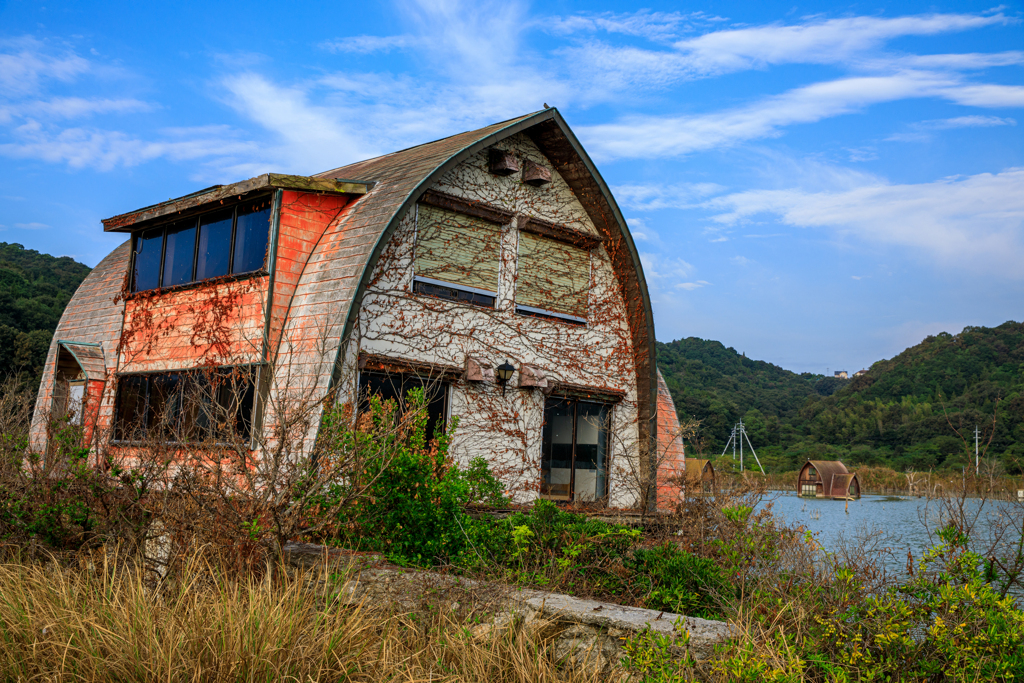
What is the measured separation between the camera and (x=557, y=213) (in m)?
12.2

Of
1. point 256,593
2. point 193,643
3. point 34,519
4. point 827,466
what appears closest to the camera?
point 193,643

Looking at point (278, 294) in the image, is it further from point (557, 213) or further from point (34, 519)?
point (557, 213)

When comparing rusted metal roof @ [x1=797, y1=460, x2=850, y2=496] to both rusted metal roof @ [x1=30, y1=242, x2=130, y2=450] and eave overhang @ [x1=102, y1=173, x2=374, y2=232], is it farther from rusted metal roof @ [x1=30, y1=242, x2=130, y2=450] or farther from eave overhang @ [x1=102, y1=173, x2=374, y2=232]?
rusted metal roof @ [x1=30, y1=242, x2=130, y2=450]

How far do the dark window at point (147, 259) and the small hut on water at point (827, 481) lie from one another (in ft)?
81.5

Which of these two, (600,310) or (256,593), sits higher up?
(600,310)

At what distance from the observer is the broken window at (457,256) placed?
34.7 feet

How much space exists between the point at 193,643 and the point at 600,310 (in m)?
9.19

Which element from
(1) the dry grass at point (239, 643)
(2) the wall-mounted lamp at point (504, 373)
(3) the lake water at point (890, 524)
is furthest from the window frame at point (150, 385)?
(3) the lake water at point (890, 524)

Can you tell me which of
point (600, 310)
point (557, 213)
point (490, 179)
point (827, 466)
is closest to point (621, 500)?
point (600, 310)

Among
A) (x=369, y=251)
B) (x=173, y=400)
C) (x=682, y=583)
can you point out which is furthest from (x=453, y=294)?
(x=682, y=583)

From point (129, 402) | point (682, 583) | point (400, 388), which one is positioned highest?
point (400, 388)

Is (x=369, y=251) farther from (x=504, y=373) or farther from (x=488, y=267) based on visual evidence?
(x=504, y=373)

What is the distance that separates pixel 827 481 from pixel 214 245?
28369mm

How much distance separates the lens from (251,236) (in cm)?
1015
